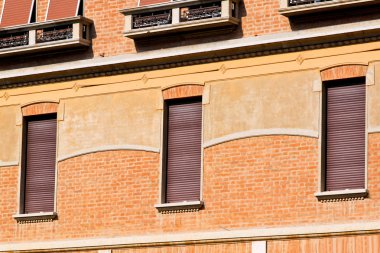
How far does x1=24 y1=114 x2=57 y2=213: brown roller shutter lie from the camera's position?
43969mm

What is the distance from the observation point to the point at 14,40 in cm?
4488

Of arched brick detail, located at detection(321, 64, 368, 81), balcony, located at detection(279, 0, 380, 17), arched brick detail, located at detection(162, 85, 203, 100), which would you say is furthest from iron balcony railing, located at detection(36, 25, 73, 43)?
arched brick detail, located at detection(321, 64, 368, 81)

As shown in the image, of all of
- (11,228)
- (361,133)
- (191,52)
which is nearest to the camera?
(361,133)

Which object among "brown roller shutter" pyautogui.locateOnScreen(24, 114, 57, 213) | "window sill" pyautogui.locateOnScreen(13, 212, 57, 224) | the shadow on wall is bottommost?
"window sill" pyautogui.locateOnScreen(13, 212, 57, 224)

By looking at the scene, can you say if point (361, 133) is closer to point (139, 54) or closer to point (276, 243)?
point (276, 243)

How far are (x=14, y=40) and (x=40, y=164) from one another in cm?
338

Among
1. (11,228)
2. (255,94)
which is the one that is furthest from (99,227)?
(255,94)

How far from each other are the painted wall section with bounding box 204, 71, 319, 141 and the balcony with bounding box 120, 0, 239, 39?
1.50 metres

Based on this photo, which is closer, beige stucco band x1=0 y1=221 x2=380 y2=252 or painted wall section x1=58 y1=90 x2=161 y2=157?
beige stucco band x1=0 y1=221 x2=380 y2=252

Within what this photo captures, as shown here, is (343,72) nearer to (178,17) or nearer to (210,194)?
(210,194)

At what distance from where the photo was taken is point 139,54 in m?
42.5

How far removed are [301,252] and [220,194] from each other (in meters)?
2.77

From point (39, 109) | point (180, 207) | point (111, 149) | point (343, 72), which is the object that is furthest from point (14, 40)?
point (343, 72)

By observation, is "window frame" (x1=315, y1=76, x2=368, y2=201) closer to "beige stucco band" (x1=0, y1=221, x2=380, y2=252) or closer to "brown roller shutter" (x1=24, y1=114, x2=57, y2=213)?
"beige stucco band" (x1=0, y1=221, x2=380, y2=252)
